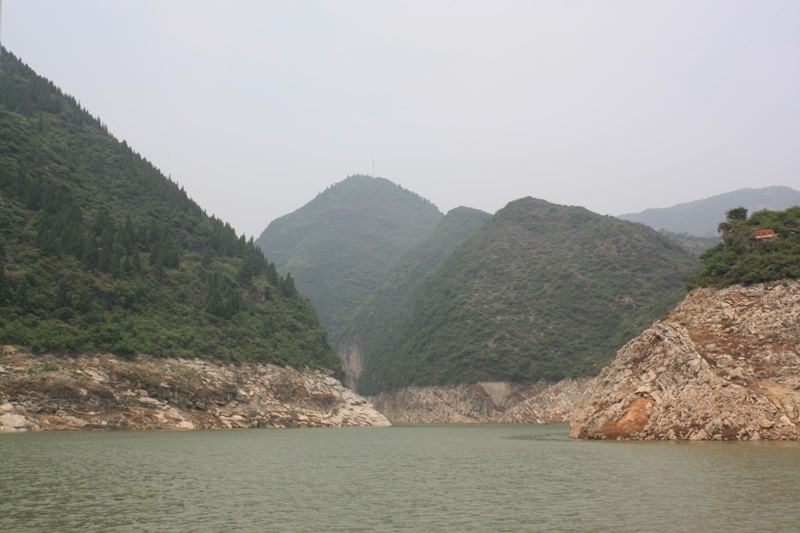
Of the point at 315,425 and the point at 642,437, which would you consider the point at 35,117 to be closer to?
the point at 315,425

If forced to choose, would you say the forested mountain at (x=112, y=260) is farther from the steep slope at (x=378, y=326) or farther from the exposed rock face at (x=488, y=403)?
the steep slope at (x=378, y=326)

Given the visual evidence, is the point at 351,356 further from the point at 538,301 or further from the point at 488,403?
the point at 488,403

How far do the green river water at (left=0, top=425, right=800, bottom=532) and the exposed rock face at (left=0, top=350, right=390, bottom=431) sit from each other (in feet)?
36.6

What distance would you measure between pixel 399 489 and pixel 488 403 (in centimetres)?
9076

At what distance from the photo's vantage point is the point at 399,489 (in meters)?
24.5

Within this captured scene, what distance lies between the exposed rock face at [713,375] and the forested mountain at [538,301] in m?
58.2

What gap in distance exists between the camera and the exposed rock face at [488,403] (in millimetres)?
102062

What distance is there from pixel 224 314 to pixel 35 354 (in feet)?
97.2

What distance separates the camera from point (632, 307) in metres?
120

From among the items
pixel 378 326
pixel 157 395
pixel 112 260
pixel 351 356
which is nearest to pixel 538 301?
pixel 378 326

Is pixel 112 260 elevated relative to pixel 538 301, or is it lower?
elevated

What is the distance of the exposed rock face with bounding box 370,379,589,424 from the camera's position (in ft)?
335

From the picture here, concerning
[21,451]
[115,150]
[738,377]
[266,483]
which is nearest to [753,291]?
[738,377]

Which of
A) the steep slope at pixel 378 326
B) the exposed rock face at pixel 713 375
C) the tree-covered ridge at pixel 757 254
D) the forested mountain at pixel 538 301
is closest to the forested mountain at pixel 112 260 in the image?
A: the forested mountain at pixel 538 301
